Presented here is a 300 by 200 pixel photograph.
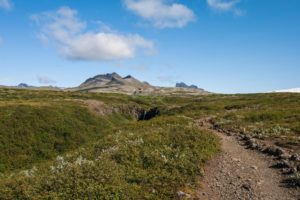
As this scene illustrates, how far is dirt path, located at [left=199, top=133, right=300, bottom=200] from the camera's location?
54.4ft

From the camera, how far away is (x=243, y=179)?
18844 mm

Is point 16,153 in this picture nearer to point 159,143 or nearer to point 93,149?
point 93,149

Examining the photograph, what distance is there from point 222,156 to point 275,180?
18.5 ft

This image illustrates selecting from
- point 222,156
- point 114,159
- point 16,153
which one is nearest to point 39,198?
point 114,159

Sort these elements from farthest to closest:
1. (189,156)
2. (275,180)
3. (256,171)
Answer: (189,156) → (256,171) → (275,180)

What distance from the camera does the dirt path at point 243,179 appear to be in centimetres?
1659

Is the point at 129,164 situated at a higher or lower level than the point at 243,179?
higher

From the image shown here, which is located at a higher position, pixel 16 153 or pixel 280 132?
pixel 280 132

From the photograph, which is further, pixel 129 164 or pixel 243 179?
pixel 129 164

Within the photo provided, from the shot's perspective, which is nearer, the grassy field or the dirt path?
the grassy field

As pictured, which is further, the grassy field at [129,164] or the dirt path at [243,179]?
the dirt path at [243,179]

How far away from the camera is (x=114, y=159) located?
2148 cm

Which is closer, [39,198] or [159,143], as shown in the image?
[39,198]

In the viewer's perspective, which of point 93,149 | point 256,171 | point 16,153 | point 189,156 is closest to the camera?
point 256,171
